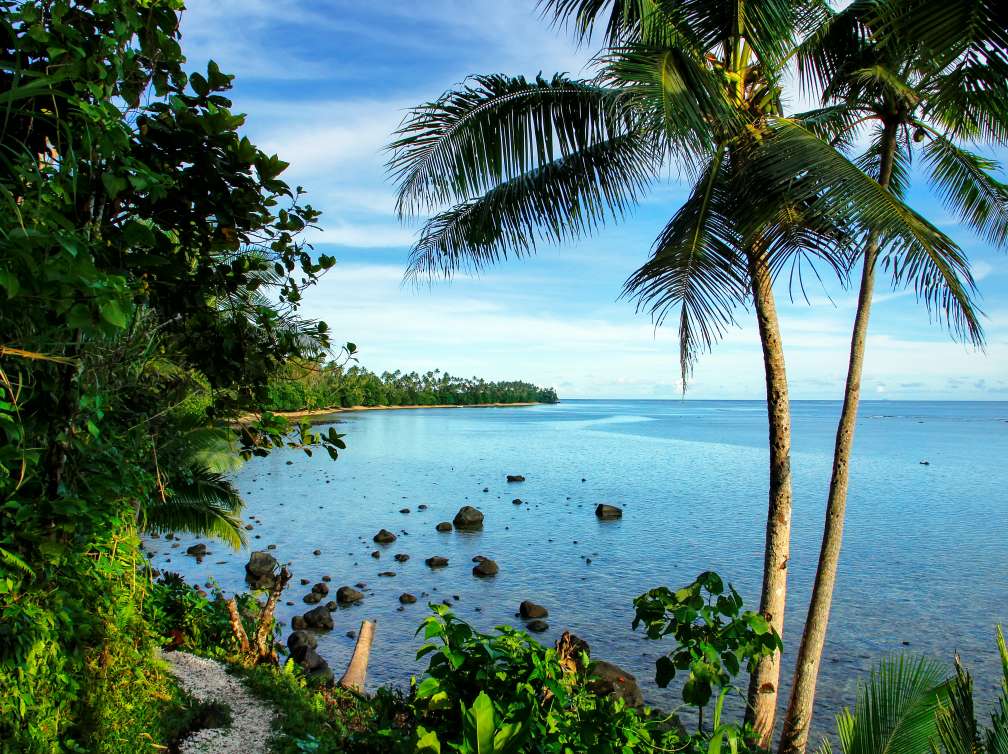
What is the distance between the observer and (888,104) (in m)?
7.02

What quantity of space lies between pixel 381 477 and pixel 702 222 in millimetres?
34379

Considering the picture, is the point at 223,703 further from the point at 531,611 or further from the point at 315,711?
the point at 531,611

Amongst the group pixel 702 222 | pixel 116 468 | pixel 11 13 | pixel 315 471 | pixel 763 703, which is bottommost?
pixel 315 471

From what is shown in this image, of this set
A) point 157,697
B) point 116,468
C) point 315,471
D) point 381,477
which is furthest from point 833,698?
point 315,471

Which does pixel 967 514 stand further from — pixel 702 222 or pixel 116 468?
pixel 116 468

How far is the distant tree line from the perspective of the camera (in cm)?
346

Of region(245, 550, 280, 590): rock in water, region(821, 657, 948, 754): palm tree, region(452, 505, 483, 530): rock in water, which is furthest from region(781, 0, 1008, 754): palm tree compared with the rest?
region(452, 505, 483, 530): rock in water

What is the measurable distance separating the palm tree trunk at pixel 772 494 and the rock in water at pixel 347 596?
11.3m

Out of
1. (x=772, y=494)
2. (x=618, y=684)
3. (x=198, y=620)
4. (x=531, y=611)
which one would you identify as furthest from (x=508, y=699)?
(x=531, y=611)

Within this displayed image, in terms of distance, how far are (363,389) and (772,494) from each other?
281 inches

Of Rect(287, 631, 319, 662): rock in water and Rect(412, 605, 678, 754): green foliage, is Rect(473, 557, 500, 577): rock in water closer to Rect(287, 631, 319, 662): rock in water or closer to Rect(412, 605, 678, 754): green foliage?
Rect(287, 631, 319, 662): rock in water

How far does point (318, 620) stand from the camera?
14.3m

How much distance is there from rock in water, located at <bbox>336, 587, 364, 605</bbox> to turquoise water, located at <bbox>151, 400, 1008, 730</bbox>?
45 cm

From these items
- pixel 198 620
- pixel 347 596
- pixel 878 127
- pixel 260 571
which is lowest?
pixel 347 596
